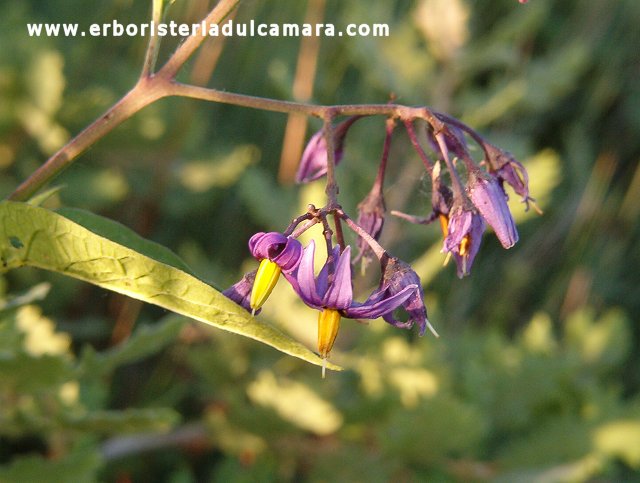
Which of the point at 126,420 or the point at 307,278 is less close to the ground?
the point at 126,420

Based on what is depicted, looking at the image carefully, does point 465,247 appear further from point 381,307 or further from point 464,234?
point 381,307

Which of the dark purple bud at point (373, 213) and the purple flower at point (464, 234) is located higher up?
the dark purple bud at point (373, 213)

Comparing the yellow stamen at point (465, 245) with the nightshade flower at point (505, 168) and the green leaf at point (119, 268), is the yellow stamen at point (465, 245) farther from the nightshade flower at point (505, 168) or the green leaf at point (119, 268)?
the green leaf at point (119, 268)

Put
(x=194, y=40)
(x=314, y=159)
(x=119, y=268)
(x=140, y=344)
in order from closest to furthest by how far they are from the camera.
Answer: (x=119, y=268) → (x=194, y=40) → (x=314, y=159) → (x=140, y=344)

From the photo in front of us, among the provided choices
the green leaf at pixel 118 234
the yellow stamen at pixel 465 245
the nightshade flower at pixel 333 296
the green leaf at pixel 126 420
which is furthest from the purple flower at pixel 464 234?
the green leaf at pixel 126 420

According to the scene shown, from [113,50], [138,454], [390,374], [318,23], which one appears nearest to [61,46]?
[113,50]

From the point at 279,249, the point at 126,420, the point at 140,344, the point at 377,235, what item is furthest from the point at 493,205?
the point at 126,420

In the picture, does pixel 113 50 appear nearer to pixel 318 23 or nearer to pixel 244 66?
pixel 244 66
